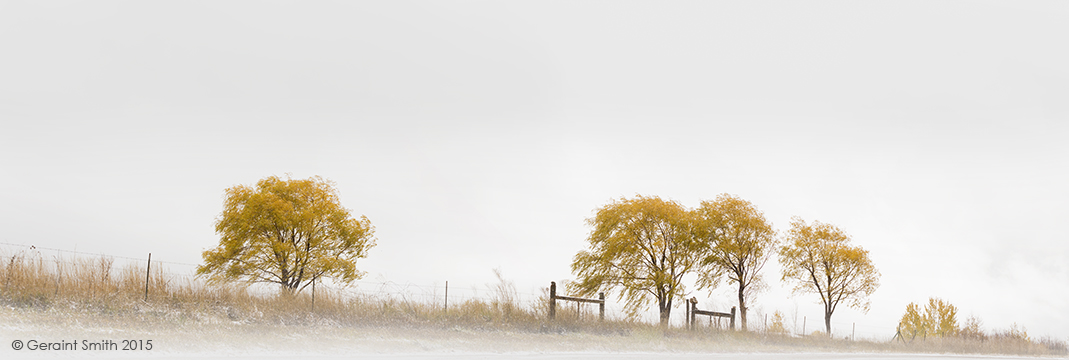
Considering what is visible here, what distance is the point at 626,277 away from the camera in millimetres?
39938

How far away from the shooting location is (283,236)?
4272 centimetres

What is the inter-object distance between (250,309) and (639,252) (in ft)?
87.1

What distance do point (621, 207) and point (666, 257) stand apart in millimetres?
3785

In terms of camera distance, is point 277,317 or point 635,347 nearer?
point 277,317

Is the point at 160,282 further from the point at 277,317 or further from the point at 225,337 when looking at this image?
the point at 225,337

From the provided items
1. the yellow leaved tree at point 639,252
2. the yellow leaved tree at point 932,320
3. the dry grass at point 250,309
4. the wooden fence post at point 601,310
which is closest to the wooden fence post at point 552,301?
the dry grass at point 250,309

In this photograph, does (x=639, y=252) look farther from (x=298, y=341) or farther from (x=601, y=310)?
(x=298, y=341)

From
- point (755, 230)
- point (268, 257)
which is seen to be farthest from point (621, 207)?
point (268, 257)

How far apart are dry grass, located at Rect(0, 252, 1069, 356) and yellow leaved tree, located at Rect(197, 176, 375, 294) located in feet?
75.5

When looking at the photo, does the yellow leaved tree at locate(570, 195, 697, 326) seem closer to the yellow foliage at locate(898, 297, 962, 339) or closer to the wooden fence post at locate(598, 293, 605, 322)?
the wooden fence post at locate(598, 293, 605, 322)

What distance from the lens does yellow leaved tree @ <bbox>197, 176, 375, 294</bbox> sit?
137 ft

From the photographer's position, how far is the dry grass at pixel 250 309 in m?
14.8

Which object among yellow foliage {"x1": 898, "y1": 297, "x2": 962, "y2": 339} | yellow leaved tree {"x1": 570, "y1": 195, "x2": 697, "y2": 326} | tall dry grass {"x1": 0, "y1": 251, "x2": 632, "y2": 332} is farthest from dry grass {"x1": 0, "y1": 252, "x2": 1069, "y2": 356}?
yellow foliage {"x1": 898, "y1": 297, "x2": 962, "y2": 339}

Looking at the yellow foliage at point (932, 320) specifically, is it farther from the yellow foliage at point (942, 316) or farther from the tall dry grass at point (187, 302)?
the tall dry grass at point (187, 302)
